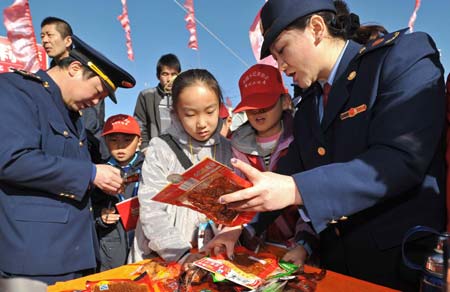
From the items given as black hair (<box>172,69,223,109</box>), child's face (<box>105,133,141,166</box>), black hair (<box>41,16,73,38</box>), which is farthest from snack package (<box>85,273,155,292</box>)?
black hair (<box>41,16,73,38</box>)

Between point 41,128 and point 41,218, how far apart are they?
0.45 m

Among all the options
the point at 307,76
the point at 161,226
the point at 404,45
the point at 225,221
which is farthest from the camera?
the point at 161,226

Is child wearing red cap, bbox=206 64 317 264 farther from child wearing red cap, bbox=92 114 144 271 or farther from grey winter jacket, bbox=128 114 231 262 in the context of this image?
child wearing red cap, bbox=92 114 144 271

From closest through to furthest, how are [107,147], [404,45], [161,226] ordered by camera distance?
1. [404,45]
2. [161,226]
3. [107,147]

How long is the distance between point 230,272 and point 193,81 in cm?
107

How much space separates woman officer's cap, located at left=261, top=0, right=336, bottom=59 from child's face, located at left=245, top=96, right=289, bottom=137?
57 centimetres

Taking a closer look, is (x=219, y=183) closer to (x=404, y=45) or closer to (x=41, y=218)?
(x=404, y=45)

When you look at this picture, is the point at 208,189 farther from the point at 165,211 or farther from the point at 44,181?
the point at 44,181

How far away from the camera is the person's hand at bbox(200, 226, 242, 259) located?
51.6 inches

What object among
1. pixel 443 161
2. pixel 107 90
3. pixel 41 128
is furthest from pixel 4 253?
pixel 443 161

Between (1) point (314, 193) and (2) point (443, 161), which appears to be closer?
(1) point (314, 193)

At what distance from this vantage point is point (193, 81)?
1810mm

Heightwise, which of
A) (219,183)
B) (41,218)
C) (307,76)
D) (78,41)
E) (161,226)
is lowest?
(161,226)

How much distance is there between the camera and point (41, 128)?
1.69m
